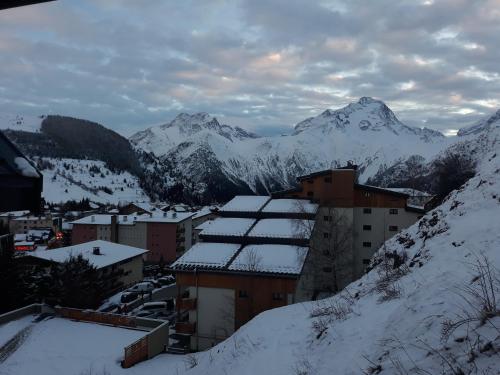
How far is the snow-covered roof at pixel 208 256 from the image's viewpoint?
2359 cm

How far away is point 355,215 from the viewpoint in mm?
33750

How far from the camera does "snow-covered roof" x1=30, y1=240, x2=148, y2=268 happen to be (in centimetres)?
3934

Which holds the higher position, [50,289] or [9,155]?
[9,155]

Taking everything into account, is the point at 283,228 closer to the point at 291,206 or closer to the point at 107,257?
the point at 291,206

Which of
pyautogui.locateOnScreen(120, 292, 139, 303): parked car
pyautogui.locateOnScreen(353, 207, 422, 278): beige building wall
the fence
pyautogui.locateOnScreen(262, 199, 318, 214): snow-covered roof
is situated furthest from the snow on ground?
pyautogui.locateOnScreen(353, 207, 422, 278): beige building wall

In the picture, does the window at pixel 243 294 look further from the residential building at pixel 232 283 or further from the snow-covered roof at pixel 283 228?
the snow-covered roof at pixel 283 228

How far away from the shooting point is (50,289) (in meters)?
30.6

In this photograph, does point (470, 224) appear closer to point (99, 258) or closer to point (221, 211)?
point (221, 211)

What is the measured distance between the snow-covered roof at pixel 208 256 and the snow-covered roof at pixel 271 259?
711 millimetres

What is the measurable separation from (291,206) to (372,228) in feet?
24.0

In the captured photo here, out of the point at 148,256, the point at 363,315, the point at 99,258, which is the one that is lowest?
the point at 148,256

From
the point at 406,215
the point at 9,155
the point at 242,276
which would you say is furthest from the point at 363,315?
the point at 406,215

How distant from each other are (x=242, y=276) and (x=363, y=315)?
16.2 metres

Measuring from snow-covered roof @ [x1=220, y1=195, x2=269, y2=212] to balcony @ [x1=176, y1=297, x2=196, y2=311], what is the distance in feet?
32.3
